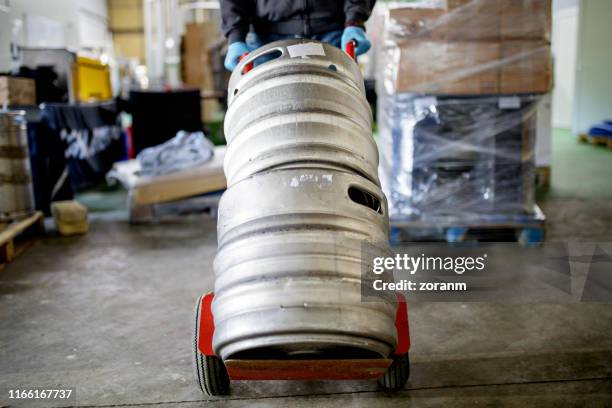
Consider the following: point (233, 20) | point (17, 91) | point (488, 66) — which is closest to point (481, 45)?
point (488, 66)

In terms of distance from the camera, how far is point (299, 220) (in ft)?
5.93

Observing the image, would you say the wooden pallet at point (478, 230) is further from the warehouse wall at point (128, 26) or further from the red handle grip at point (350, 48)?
the warehouse wall at point (128, 26)

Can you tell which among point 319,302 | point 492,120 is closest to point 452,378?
point 319,302

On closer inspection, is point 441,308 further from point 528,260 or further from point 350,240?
point 350,240

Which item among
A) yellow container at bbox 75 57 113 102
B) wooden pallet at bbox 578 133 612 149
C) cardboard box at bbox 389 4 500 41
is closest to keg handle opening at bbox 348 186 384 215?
cardboard box at bbox 389 4 500 41

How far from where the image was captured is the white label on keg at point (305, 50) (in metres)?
2.10

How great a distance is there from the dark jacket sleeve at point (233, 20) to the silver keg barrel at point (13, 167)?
7.39 ft

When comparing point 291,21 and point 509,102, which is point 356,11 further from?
point 509,102

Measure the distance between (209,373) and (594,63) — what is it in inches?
406

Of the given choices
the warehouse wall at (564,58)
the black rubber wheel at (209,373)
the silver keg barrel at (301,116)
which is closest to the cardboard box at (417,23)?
the silver keg barrel at (301,116)

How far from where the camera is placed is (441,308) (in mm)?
3170

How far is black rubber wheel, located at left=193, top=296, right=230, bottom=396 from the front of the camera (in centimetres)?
221

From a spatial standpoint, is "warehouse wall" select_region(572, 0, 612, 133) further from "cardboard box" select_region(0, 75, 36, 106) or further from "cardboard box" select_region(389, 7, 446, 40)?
"cardboard box" select_region(0, 75, 36, 106)

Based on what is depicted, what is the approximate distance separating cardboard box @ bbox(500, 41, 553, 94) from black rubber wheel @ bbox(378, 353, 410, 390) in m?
2.43
